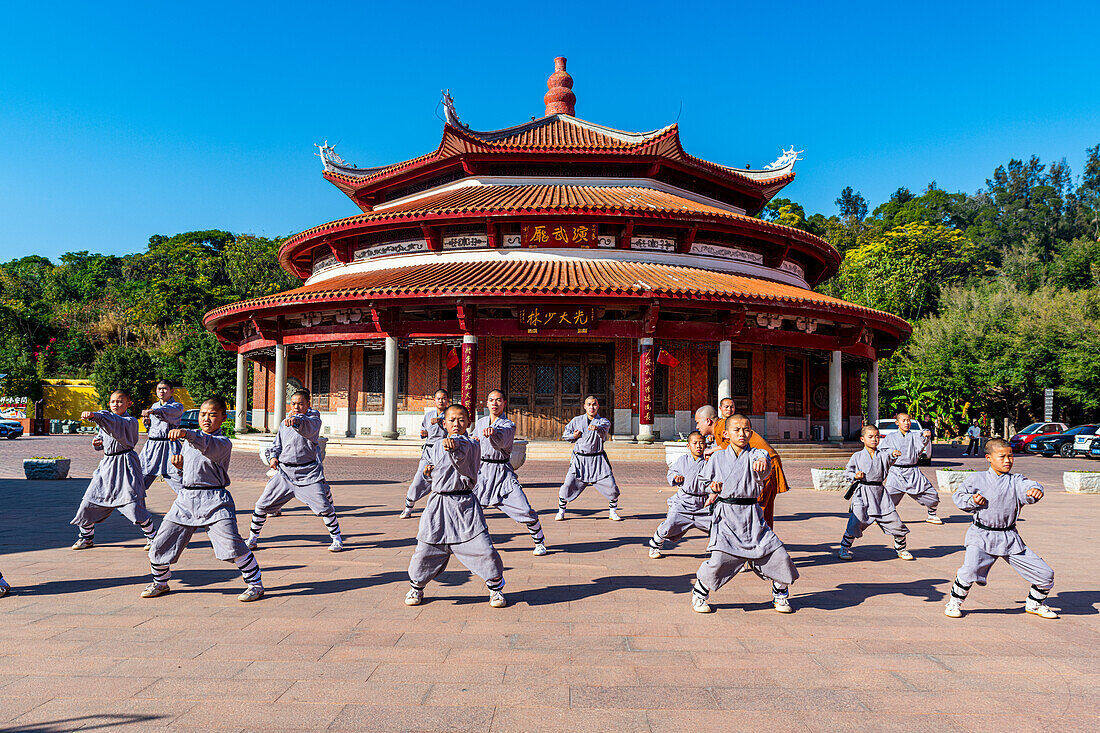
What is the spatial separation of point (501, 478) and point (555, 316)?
11.0m

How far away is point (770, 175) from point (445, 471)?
74.2 ft

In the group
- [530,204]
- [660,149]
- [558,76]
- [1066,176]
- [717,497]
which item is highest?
[1066,176]

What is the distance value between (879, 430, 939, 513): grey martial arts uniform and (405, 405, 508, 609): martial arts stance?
499 centimetres

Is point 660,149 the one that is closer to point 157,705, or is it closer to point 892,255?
point 157,705

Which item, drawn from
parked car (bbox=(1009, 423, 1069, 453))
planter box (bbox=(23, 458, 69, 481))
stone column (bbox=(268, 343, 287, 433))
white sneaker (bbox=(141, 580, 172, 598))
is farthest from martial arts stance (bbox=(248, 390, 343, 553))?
parked car (bbox=(1009, 423, 1069, 453))

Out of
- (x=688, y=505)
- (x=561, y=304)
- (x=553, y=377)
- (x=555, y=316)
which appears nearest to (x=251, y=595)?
(x=688, y=505)

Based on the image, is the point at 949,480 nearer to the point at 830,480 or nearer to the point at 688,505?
the point at 830,480

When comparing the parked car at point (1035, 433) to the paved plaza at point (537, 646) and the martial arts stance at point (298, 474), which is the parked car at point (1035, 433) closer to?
the paved plaza at point (537, 646)

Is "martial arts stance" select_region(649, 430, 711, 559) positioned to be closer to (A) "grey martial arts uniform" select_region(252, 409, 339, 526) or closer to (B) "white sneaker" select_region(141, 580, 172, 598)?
(A) "grey martial arts uniform" select_region(252, 409, 339, 526)

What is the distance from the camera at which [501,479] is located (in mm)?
7414

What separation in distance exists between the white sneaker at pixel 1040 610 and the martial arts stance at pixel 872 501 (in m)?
1.80

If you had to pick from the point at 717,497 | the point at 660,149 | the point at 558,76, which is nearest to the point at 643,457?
the point at 660,149

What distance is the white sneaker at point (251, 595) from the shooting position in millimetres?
5168

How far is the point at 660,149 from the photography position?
21250 millimetres
